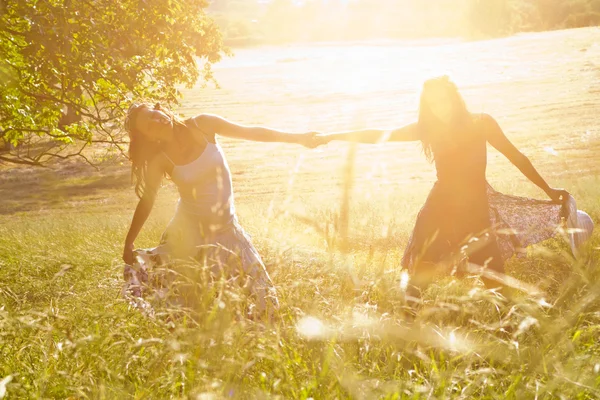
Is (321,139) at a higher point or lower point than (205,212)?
higher

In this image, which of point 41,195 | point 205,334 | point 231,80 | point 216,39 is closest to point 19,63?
point 205,334

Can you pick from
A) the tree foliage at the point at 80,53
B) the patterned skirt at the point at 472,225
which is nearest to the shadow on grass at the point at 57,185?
the tree foliage at the point at 80,53

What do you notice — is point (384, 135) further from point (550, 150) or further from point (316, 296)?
point (550, 150)

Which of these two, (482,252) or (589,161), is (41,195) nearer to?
(589,161)

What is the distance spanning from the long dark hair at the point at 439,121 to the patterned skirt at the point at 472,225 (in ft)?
1.45

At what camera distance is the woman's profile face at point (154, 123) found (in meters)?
4.68

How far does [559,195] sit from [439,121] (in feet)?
4.43

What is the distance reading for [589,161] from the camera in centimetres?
1842

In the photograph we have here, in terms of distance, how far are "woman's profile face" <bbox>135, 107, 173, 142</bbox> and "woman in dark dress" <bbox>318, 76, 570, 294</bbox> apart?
1823 mm

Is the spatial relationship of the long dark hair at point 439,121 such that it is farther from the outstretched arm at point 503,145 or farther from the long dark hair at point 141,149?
the long dark hair at point 141,149

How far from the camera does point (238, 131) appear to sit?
16.8 ft

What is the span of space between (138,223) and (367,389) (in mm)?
2916

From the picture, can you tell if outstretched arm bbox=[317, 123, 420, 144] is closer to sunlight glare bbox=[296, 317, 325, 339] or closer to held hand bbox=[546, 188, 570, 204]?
held hand bbox=[546, 188, 570, 204]

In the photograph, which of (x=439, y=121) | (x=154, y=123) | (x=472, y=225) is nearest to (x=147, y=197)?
(x=154, y=123)
